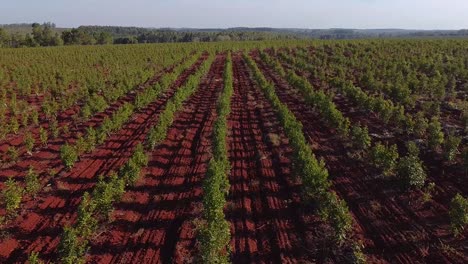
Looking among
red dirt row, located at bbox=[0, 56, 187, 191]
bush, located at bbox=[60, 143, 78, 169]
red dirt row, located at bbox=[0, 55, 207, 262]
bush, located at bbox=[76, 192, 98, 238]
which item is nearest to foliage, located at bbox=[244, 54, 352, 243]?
bush, located at bbox=[76, 192, 98, 238]

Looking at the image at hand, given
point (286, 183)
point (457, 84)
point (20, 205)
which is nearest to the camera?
point (20, 205)

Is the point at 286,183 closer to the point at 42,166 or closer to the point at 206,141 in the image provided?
the point at 206,141

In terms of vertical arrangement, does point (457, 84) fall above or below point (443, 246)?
above

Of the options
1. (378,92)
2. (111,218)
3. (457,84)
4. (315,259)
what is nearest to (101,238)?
(111,218)

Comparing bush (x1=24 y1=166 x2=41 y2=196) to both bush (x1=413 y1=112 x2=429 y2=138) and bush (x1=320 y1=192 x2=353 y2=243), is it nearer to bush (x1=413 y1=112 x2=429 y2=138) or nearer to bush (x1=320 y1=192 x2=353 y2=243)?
bush (x1=320 y1=192 x2=353 y2=243)

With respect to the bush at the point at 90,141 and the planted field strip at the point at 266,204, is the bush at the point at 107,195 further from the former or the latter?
the bush at the point at 90,141

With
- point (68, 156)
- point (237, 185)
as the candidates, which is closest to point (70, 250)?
point (237, 185)

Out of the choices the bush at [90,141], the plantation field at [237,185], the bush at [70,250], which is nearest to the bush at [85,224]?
the plantation field at [237,185]
